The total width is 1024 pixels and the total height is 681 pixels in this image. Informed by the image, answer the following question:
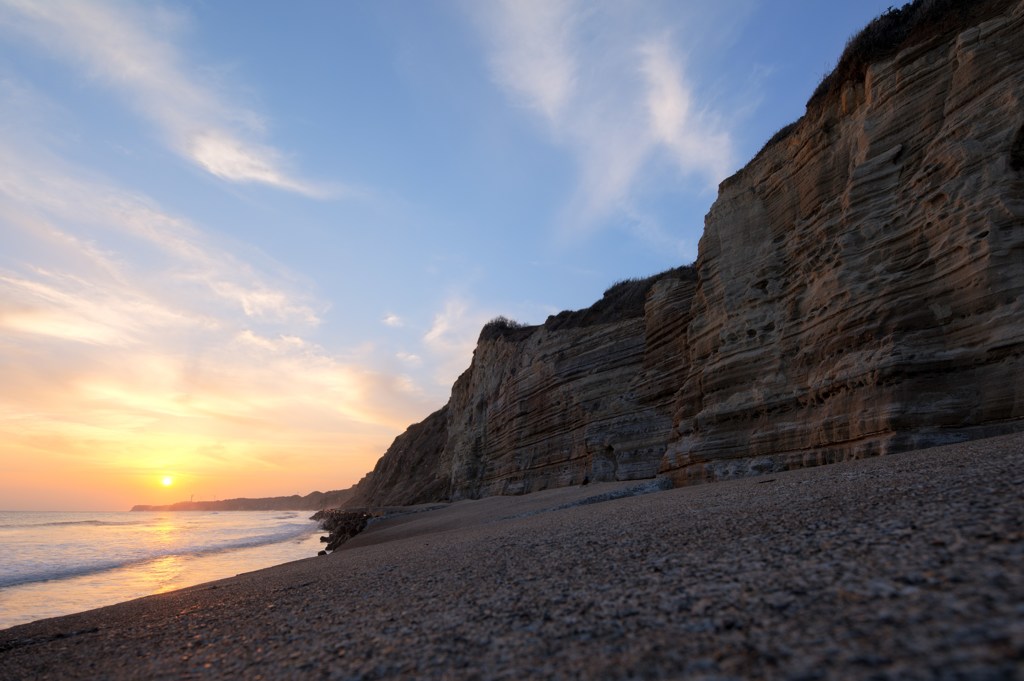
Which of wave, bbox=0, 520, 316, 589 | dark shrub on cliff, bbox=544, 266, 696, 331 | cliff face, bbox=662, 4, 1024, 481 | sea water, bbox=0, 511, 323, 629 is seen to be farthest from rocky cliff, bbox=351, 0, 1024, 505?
wave, bbox=0, 520, 316, 589

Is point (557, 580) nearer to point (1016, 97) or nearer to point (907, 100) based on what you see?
point (1016, 97)

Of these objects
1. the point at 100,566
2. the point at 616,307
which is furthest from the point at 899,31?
the point at 100,566

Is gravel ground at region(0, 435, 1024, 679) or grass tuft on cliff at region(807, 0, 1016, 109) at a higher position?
grass tuft on cliff at region(807, 0, 1016, 109)

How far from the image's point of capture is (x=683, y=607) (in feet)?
11.4

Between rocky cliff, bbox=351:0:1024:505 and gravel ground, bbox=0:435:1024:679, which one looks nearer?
gravel ground, bbox=0:435:1024:679

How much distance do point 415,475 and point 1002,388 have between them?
61664mm

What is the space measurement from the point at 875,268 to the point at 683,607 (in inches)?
455

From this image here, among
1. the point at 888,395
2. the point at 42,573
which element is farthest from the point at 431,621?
the point at 42,573

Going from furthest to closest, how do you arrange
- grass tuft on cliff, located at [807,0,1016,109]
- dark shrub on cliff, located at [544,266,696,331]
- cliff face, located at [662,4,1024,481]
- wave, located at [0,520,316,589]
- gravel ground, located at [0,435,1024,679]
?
dark shrub on cliff, located at [544,266,696,331], wave, located at [0,520,316,589], grass tuft on cliff, located at [807,0,1016,109], cliff face, located at [662,4,1024,481], gravel ground, located at [0,435,1024,679]

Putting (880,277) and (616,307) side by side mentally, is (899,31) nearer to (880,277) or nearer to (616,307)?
(880,277)

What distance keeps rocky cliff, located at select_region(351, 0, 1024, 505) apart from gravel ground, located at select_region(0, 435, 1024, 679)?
3.22 meters

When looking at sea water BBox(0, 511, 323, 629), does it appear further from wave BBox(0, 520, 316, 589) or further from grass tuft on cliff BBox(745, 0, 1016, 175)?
grass tuft on cliff BBox(745, 0, 1016, 175)

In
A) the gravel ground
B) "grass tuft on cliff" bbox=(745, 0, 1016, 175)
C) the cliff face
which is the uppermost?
"grass tuft on cliff" bbox=(745, 0, 1016, 175)

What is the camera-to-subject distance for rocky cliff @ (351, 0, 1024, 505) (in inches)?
396
